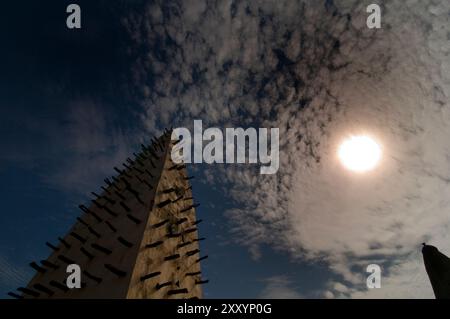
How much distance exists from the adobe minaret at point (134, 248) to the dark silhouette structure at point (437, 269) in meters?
14.3

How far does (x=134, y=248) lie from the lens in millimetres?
5672

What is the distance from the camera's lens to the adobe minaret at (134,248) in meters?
5.27

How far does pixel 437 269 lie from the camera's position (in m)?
15.4

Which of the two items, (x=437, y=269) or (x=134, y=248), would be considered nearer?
(x=134, y=248)

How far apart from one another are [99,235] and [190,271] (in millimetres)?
2990

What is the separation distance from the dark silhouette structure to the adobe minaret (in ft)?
47.0

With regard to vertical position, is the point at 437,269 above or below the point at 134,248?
below

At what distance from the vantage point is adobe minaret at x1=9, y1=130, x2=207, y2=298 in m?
5.27

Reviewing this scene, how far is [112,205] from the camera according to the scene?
832cm

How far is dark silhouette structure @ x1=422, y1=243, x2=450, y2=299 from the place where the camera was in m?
14.6

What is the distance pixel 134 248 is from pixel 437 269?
17892 mm

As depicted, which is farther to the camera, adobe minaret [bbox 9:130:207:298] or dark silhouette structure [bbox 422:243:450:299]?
dark silhouette structure [bbox 422:243:450:299]
